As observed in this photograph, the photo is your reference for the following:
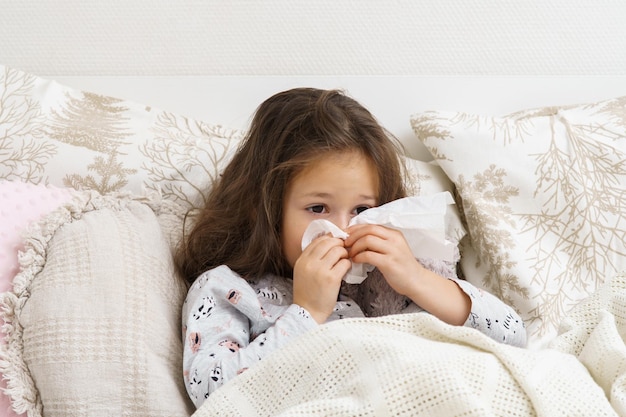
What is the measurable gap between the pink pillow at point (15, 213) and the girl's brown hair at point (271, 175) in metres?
0.23

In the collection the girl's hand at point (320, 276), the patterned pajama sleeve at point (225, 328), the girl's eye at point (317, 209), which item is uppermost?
the girl's eye at point (317, 209)

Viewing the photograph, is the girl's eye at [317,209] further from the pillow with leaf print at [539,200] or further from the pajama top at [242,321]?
the pillow with leaf print at [539,200]

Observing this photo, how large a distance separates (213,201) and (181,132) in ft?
0.64

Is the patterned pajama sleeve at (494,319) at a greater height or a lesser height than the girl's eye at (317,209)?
lesser

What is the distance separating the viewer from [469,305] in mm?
1234

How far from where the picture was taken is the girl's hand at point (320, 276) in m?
A: 1.16

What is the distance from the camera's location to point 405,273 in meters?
1.21

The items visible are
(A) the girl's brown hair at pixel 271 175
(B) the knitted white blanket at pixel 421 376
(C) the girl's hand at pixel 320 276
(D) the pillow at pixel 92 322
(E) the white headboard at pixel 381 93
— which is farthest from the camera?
(E) the white headboard at pixel 381 93

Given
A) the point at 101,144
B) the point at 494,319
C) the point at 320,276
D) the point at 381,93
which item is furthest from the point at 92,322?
the point at 381,93

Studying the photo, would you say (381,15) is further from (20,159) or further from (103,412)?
(103,412)

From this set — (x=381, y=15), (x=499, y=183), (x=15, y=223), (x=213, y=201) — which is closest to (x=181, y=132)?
(x=213, y=201)

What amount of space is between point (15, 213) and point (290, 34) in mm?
719

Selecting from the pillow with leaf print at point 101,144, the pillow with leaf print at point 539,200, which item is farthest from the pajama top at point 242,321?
the pillow with leaf print at point 101,144

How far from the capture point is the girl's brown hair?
49.9 inches
